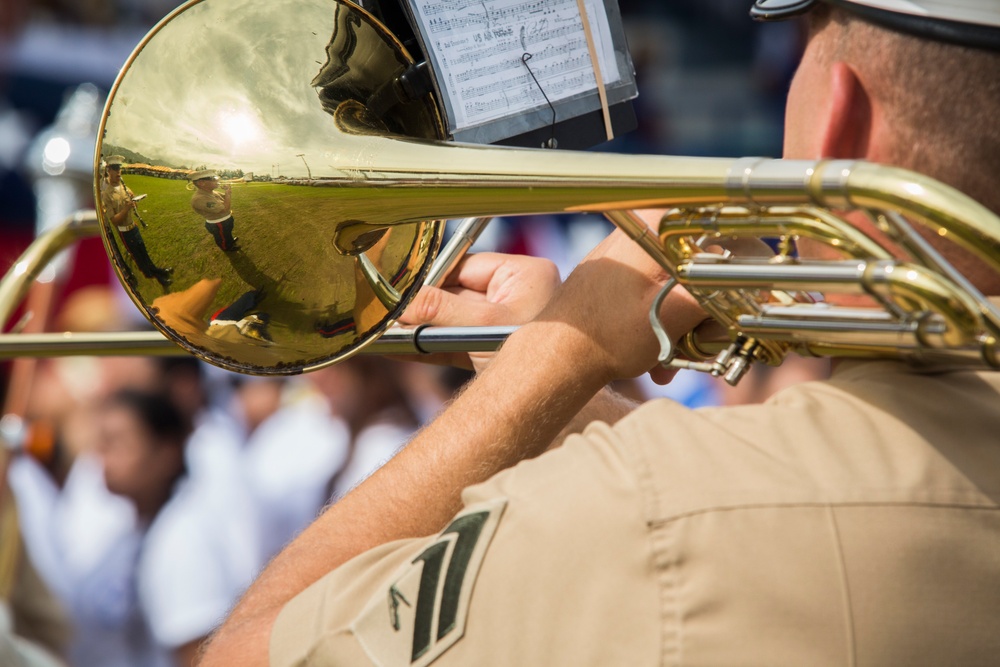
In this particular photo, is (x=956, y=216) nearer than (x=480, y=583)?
Yes

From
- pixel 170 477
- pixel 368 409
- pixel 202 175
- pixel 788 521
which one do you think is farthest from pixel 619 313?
pixel 368 409

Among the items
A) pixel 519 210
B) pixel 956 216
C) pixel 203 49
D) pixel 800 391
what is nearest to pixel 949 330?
pixel 956 216

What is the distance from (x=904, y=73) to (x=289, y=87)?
2.73 feet

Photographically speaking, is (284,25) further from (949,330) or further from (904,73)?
(949,330)

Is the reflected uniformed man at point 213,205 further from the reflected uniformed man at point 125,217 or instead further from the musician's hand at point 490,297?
the musician's hand at point 490,297

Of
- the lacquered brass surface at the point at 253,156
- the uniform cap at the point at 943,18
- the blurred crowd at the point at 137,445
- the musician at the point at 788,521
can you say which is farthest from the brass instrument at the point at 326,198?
the blurred crowd at the point at 137,445

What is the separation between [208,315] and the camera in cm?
168

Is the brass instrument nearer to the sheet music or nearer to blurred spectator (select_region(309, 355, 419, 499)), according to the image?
the sheet music

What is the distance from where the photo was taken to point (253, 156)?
63.1 inches

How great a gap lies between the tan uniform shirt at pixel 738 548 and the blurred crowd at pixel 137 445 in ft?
6.71

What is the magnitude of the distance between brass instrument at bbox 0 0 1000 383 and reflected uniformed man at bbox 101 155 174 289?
A: 14 millimetres

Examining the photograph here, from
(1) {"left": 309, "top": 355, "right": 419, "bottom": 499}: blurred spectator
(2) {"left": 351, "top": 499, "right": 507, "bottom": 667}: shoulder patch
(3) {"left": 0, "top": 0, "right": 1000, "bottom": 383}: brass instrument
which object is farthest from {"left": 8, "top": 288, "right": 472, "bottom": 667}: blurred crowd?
(2) {"left": 351, "top": 499, "right": 507, "bottom": 667}: shoulder patch

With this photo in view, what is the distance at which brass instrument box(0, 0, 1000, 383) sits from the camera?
127 centimetres

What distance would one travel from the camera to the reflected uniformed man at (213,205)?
1.61 meters
